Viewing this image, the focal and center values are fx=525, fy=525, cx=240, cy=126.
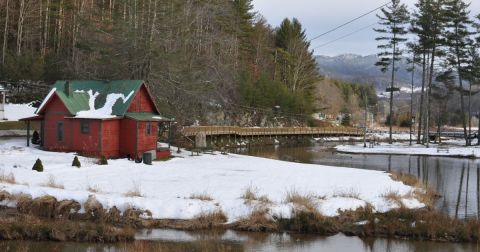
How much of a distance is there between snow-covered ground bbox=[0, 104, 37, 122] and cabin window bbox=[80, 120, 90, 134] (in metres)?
14.4

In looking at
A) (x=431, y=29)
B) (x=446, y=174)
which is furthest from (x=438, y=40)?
(x=446, y=174)

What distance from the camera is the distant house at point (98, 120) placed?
30.7 metres

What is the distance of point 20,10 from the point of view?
5050 centimetres

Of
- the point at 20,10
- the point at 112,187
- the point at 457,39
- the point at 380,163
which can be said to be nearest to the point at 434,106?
the point at 457,39

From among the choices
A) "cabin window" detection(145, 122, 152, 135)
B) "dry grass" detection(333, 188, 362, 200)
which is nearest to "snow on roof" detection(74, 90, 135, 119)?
"cabin window" detection(145, 122, 152, 135)

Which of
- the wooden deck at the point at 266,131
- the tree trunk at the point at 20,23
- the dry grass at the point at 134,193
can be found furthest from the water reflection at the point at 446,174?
the tree trunk at the point at 20,23

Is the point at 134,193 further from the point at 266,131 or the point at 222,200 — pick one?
the point at 266,131

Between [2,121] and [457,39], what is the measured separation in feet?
145

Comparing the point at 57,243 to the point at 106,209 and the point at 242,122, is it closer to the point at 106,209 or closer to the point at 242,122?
the point at 106,209

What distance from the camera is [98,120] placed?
30.4m

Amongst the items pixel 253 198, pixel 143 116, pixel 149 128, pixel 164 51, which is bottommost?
pixel 253 198

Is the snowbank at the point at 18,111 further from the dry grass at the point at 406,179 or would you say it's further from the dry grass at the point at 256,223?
the dry grass at the point at 256,223

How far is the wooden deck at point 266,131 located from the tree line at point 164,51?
6.74 ft

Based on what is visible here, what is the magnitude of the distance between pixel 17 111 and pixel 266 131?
101 feet
